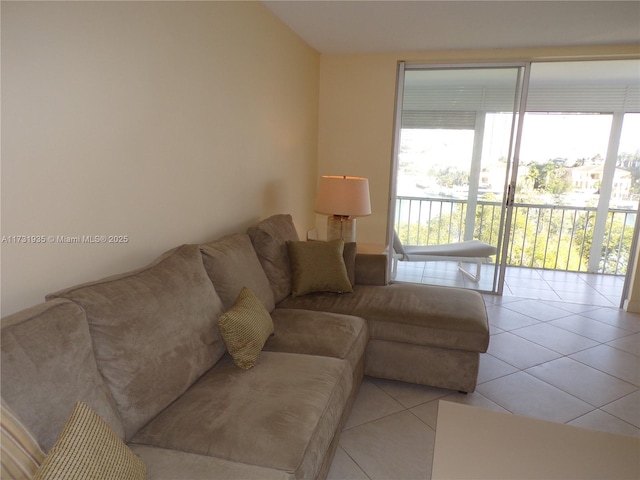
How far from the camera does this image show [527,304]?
4051 millimetres

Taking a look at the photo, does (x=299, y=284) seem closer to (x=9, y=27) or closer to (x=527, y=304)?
(x=9, y=27)

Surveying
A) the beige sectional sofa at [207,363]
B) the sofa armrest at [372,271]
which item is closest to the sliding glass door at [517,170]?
the sofa armrest at [372,271]

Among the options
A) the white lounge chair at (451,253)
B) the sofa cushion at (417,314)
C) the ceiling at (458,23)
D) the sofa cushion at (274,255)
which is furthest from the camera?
the white lounge chair at (451,253)

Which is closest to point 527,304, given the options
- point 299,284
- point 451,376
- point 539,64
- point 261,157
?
point 451,376

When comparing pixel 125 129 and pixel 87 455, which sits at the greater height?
pixel 125 129

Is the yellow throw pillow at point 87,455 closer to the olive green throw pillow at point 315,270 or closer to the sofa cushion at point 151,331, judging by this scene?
the sofa cushion at point 151,331

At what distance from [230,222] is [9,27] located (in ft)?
5.35

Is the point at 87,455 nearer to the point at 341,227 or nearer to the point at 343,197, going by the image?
the point at 343,197

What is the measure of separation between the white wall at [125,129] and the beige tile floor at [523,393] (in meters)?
1.42

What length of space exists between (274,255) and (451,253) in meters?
2.39

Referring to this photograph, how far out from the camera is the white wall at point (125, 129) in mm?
1333

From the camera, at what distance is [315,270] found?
270cm

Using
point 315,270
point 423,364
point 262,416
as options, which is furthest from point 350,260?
Result: point 262,416

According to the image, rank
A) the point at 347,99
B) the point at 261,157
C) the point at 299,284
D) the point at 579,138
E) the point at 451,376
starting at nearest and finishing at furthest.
Result: 1. the point at 451,376
2. the point at 299,284
3. the point at 261,157
4. the point at 347,99
5. the point at 579,138
